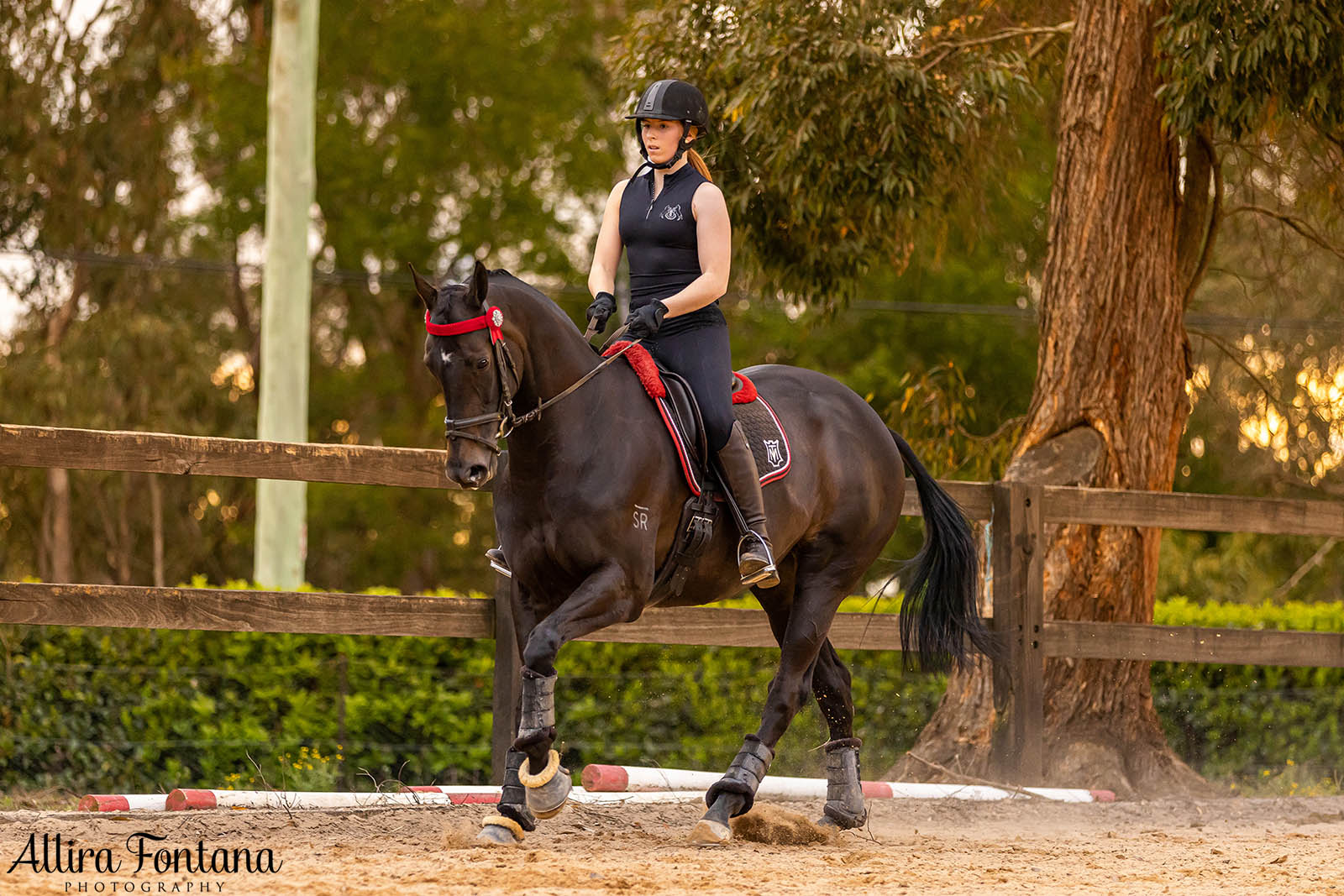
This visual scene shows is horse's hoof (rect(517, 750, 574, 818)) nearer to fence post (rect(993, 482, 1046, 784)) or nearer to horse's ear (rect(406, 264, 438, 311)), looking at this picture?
horse's ear (rect(406, 264, 438, 311))

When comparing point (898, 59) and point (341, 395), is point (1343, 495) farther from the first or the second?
point (341, 395)

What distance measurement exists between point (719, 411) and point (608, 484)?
1.98ft

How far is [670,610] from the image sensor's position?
7.50 metres

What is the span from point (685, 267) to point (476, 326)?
3.66 feet

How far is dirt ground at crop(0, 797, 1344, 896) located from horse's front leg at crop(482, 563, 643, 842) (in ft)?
0.70

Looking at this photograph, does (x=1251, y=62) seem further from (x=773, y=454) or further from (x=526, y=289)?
(x=526, y=289)

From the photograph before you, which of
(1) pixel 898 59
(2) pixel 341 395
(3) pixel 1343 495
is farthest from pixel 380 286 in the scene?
(1) pixel 898 59

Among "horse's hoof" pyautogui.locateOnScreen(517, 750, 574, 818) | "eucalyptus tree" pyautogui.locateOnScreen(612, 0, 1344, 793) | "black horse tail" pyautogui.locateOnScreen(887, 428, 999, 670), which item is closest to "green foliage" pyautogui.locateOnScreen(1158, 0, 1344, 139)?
"eucalyptus tree" pyautogui.locateOnScreen(612, 0, 1344, 793)

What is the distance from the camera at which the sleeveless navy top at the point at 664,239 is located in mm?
5664

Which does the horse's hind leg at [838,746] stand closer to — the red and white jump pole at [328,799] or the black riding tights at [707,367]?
the red and white jump pole at [328,799]

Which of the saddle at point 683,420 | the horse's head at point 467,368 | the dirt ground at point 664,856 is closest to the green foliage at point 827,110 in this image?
the saddle at point 683,420

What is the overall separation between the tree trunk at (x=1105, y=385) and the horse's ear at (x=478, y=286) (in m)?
4.62

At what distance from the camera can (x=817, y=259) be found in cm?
998

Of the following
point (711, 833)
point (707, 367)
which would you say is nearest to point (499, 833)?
point (711, 833)
